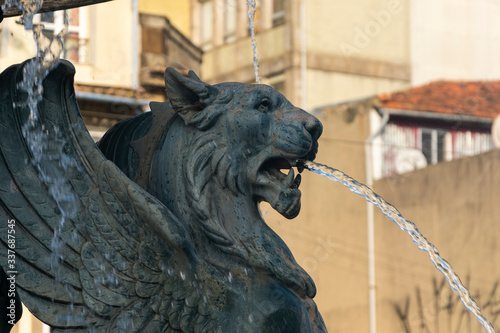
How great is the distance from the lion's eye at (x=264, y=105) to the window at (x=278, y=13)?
21.3m

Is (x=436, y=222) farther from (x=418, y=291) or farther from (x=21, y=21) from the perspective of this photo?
(x=21, y=21)

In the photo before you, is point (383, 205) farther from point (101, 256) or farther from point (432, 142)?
point (432, 142)

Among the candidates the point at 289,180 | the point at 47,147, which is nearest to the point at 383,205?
the point at 289,180

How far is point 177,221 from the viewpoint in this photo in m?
3.78

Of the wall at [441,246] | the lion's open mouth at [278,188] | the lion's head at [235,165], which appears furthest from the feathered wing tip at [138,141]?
the wall at [441,246]

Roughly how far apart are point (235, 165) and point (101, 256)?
552mm

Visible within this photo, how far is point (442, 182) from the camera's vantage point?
61.4 ft

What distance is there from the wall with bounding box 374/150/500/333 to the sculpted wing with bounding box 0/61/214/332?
14.2m

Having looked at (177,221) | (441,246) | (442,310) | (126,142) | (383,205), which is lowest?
(442,310)

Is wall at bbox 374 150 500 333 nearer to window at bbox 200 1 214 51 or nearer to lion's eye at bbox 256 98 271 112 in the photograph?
window at bbox 200 1 214 51

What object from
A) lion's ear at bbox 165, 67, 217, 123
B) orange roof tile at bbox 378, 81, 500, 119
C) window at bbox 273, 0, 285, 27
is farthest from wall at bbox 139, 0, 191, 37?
lion's ear at bbox 165, 67, 217, 123

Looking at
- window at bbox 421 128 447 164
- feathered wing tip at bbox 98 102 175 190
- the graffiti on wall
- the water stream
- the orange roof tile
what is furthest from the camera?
window at bbox 421 128 447 164

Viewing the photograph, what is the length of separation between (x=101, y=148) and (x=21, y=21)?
57 cm

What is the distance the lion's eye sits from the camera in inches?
155
